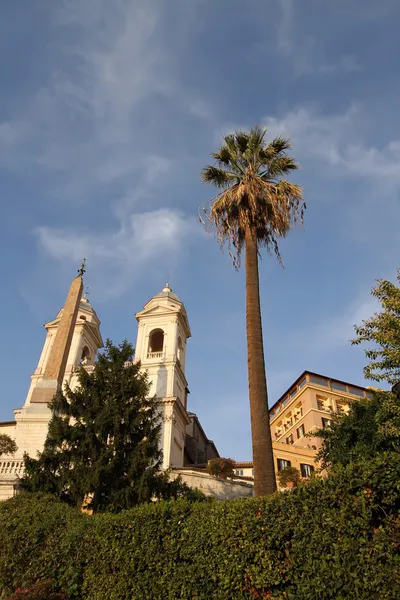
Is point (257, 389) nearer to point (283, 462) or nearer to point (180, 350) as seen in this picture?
point (283, 462)

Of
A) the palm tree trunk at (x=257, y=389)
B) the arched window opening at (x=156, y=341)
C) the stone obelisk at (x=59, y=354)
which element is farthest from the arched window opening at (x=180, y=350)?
the palm tree trunk at (x=257, y=389)

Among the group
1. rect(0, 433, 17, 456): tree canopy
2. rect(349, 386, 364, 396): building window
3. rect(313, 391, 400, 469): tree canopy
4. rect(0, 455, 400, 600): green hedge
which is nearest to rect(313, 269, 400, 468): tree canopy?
rect(313, 391, 400, 469): tree canopy

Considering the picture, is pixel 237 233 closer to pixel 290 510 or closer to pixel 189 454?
pixel 290 510

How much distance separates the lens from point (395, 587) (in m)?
6.20

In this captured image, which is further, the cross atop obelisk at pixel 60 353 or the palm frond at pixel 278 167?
the cross atop obelisk at pixel 60 353

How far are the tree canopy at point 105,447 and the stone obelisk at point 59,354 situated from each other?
5399 millimetres

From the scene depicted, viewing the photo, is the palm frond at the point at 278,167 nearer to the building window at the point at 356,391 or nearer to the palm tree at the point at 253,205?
the palm tree at the point at 253,205

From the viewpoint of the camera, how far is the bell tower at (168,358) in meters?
38.2

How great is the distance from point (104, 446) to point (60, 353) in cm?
1039

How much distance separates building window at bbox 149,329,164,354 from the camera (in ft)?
153

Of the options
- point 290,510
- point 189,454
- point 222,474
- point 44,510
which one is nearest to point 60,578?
point 44,510

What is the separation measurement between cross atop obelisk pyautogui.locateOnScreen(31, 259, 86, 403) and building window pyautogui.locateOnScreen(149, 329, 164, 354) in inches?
634

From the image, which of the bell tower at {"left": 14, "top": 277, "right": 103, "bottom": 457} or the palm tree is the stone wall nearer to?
the bell tower at {"left": 14, "top": 277, "right": 103, "bottom": 457}

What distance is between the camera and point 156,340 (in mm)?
47656
